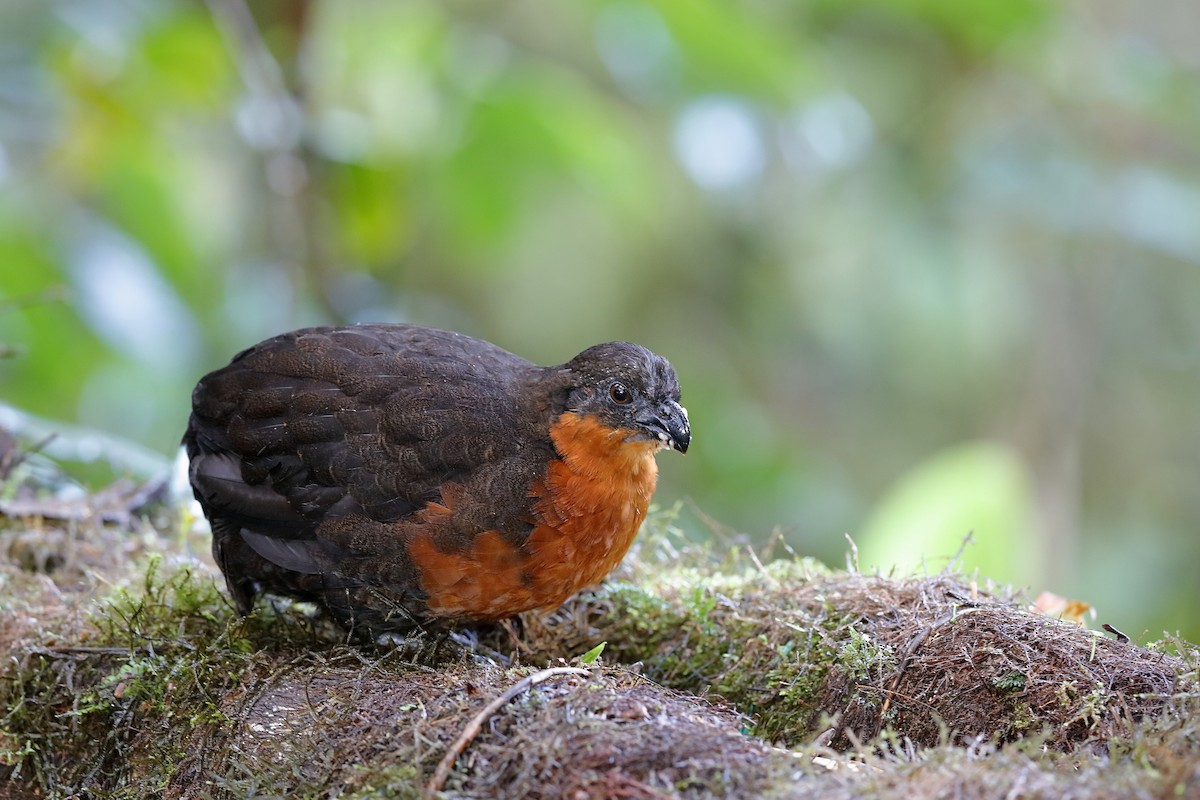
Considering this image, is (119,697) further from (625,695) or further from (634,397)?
(634,397)

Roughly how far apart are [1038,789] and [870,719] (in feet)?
3.04

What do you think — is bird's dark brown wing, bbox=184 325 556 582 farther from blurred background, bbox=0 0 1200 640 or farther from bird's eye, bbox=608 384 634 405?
blurred background, bbox=0 0 1200 640

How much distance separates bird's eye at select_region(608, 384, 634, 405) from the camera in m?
3.50

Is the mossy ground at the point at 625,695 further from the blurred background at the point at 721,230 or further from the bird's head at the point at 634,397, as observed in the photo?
the blurred background at the point at 721,230

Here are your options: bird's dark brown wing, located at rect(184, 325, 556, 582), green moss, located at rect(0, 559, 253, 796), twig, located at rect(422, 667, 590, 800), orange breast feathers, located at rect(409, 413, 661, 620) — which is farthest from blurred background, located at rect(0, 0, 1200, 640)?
twig, located at rect(422, 667, 590, 800)

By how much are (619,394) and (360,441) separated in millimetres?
790

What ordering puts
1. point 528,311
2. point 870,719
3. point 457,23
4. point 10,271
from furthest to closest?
1. point 528,311
2. point 457,23
3. point 10,271
4. point 870,719

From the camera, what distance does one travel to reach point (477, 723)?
2457 millimetres

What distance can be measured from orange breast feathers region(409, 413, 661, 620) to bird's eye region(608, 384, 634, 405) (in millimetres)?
89

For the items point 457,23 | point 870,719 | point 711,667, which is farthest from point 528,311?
point 870,719

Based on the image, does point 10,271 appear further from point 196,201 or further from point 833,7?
point 833,7

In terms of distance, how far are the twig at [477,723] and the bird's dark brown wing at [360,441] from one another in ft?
2.38

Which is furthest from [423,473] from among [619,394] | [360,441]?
[619,394]

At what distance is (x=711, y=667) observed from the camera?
11.4 feet
